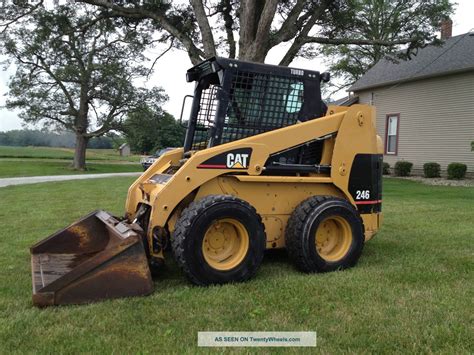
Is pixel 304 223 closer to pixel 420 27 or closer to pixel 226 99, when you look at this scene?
pixel 226 99

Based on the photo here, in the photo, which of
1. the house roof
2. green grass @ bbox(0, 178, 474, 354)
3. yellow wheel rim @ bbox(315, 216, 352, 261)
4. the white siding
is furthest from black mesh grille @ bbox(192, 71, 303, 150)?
the white siding

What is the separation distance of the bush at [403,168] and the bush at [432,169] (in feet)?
3.79

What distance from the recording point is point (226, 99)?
521 cm

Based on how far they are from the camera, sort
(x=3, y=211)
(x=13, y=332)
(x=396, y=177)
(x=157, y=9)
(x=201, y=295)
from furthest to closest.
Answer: (x=396, y=177)
(x=157, y=9)
(x=3, y=211)
(x=201, y=295)
(x=13, y=332)

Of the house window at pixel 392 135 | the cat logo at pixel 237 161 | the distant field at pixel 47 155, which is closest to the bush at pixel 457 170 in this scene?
the house window at pixel 392 135

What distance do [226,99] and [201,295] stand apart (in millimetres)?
2078

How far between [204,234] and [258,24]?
9291mm

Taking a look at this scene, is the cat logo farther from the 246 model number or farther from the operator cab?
the 246 model number

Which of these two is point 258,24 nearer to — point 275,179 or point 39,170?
point 275,179

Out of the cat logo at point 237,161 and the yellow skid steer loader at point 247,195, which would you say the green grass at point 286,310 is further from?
the cat logo at point 237,161

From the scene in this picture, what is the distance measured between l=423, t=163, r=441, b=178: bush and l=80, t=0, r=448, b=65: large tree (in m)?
6.42

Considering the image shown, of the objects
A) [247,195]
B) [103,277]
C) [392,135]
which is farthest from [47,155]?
[103,277]

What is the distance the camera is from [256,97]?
538cm

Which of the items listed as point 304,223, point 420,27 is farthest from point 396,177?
point 304,223
